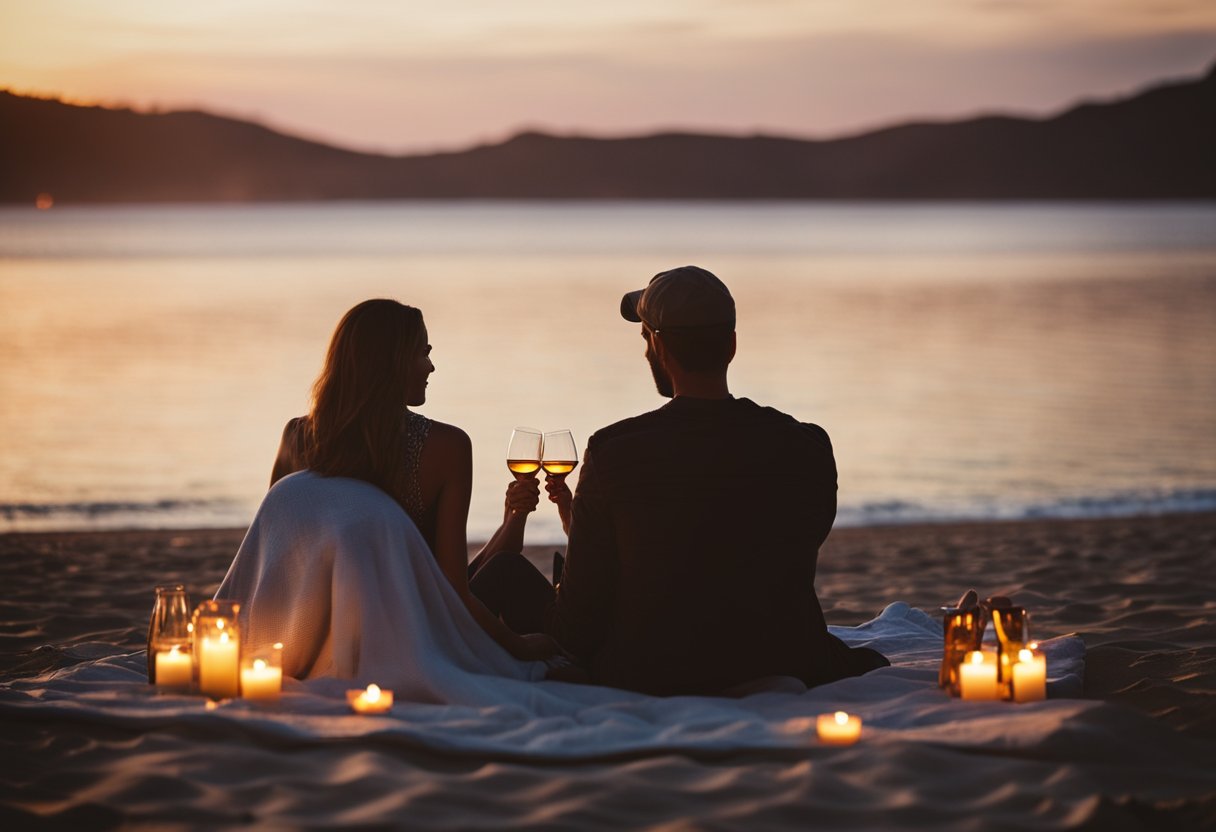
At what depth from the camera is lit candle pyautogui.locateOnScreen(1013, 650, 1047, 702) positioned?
4711 millimetres

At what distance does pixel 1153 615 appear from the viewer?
6781 mm

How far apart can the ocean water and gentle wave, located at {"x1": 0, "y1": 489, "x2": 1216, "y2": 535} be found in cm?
5

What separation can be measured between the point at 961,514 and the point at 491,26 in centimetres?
9443

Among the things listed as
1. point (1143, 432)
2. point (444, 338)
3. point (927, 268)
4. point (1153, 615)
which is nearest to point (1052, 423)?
point (1143, 432)

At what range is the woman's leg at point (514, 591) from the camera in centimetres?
521

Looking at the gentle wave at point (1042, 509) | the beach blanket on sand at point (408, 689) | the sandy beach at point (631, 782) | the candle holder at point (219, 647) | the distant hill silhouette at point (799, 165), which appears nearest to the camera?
the sandy beach at point (631, 782)

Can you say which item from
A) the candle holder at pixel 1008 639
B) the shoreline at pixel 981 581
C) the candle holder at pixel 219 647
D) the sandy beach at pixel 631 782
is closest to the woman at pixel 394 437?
the candle holder at pixel 219 647

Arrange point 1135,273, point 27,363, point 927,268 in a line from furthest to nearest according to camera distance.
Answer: point 927,268, point 1135,273, point 27,363

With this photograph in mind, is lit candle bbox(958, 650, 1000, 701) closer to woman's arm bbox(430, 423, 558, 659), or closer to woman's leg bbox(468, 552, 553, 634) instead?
woman's leg bbox(468, 552, 553, 634)

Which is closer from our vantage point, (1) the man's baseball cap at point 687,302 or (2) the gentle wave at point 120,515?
(1) the man's baseball cap at point 687,302

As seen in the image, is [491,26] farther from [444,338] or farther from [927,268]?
[444,338]

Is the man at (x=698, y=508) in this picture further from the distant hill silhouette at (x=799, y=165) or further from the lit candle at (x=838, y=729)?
the distant hill silhouette at (x=799, y=165)

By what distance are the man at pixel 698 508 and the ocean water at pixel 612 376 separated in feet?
20.8

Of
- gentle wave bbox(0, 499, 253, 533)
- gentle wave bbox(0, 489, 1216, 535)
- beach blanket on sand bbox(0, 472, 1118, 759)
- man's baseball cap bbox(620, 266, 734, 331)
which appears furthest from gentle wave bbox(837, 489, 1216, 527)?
man's baseball cap bbox(620, 266, 734, 331)
